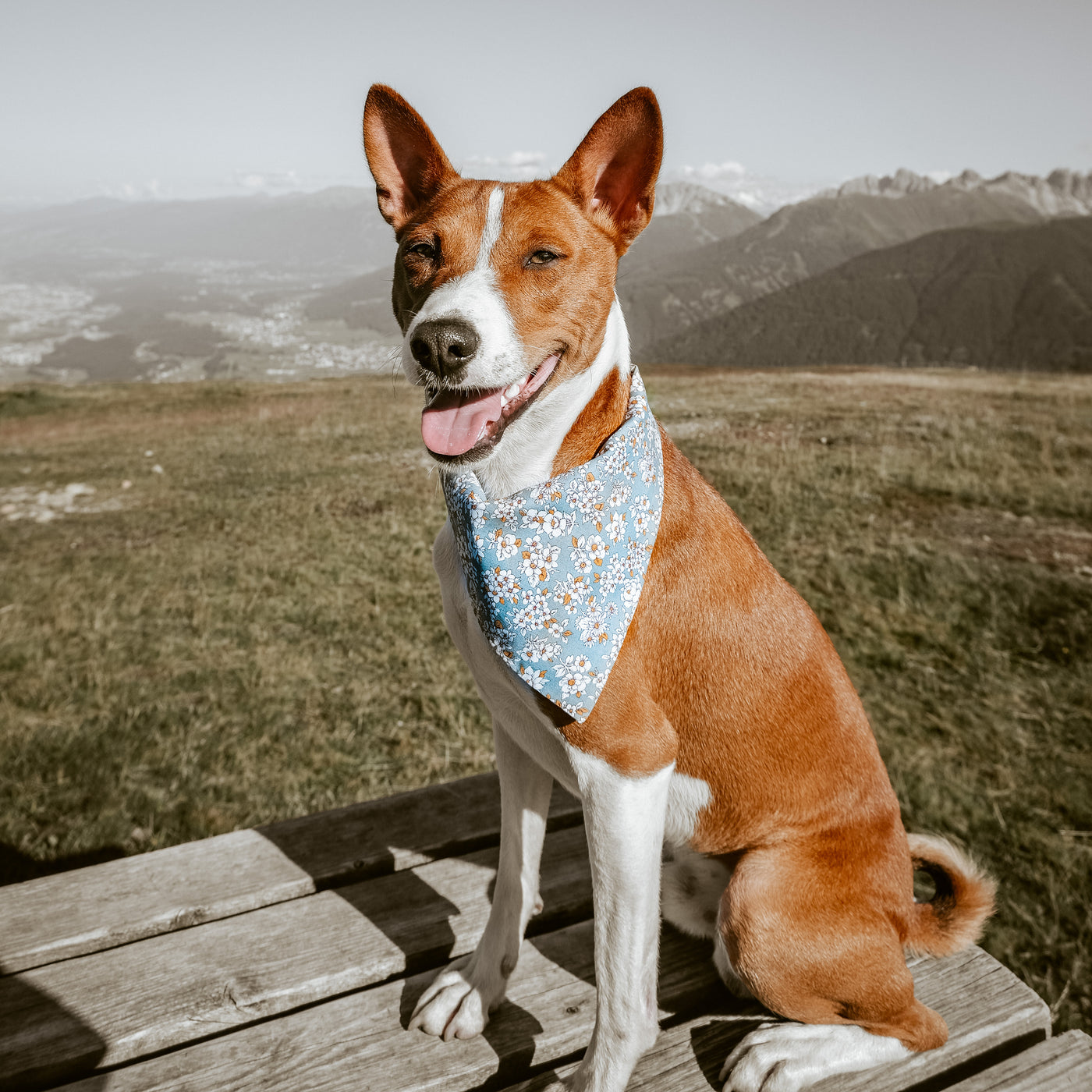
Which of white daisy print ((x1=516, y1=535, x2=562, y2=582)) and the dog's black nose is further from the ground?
the dog's black nose

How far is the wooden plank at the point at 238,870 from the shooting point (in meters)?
2.54

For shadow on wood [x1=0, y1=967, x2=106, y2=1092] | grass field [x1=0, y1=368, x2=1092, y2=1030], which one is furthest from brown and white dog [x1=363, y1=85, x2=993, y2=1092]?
grass field [x1=0, y1=368, x2=1092, y2=1030]

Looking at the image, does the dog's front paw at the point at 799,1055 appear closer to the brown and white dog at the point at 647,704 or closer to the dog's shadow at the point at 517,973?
the brown and white dog at the point at 647,704

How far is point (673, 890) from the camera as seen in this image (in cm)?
255

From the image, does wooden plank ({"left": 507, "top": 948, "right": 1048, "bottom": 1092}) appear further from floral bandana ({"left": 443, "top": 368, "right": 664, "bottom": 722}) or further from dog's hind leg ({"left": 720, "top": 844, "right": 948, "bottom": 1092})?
floral bandana ({"left": 443, "top": 368, "right": 664, "bottom": 722})

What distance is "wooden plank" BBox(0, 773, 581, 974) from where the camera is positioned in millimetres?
2535

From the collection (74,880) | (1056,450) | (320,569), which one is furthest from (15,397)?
(1056,450)

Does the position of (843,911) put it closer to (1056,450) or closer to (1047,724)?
(1047,724)

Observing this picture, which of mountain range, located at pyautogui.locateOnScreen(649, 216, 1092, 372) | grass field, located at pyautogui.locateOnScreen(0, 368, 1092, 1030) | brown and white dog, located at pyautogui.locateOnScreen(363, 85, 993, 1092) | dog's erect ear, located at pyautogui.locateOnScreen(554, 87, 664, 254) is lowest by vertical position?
grass field, located at pyautogui.locateOnScreen(0, 368, 1092, 1030)

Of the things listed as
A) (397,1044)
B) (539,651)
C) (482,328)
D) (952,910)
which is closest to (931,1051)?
(952,910)

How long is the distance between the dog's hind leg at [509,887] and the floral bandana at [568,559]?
0.55m

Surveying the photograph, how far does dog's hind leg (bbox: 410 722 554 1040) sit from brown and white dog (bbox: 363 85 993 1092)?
14mm

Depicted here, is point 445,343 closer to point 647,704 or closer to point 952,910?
point 647,704

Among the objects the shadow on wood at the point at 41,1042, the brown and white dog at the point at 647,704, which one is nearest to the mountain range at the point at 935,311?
the brown and white dog at the point at 647,704
